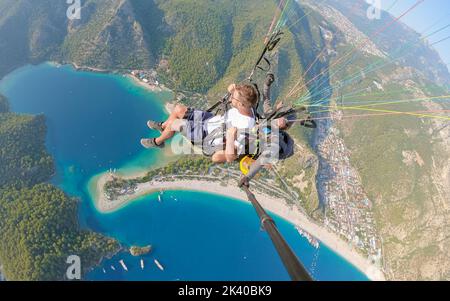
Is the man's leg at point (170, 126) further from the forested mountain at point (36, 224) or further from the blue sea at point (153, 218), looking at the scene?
the forested mountain at point (36, 224)

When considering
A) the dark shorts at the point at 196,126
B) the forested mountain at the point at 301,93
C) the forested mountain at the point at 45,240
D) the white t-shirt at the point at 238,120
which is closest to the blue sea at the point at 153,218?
the forested mountain at the point at 45,240

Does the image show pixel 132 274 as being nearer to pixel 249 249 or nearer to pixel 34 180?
pixel 249 249

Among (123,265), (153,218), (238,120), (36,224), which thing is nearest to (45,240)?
(36,224)

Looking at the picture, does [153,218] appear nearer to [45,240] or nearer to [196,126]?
[45,240]

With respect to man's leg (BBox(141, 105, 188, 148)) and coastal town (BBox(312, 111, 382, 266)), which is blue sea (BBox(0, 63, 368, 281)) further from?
man's leg (BBox(141, 105, 188, 148))

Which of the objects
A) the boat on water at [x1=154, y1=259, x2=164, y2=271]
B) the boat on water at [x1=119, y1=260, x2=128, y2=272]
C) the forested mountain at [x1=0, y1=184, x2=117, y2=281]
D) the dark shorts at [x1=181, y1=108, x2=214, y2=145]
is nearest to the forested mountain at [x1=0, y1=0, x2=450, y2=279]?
the forested mountain at [x1=0, y1=184, x2=117, y2=281]

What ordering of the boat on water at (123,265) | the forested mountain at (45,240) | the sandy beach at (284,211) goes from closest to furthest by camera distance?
the forested mountain at (45,240) → the boat on water at (123,265) → the sandy beach at (284,211)

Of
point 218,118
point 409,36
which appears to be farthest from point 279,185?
point 409,36
